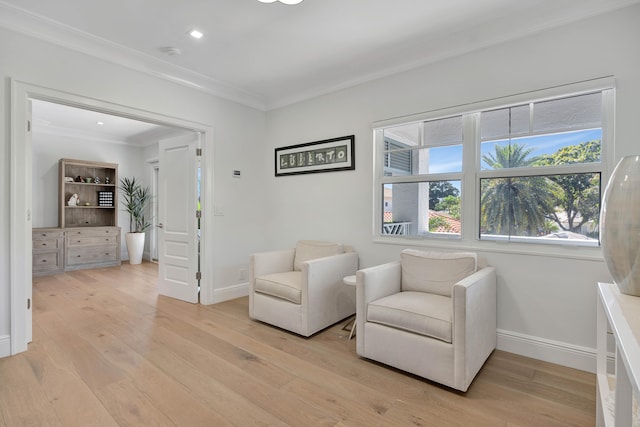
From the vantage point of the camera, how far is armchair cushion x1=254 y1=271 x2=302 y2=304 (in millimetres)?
2848

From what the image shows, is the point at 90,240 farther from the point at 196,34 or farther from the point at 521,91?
the point at 521,91

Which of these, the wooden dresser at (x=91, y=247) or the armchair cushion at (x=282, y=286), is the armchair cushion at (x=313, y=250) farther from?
the wooden dresser at (x=91, y=247)

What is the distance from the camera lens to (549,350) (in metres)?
2.37

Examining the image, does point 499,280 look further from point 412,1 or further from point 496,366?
point 412,1

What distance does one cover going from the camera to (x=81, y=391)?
1.97 meters

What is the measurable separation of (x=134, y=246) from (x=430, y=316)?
609 centimetres

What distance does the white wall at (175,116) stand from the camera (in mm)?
2389

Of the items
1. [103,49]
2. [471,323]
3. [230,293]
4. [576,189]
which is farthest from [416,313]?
[103,49]

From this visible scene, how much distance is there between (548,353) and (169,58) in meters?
4.12

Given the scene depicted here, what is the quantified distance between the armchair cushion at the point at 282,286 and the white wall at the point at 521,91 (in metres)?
0.81

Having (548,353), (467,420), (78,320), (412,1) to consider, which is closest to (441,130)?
(412,1)

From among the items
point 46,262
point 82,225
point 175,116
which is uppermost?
point 175,116

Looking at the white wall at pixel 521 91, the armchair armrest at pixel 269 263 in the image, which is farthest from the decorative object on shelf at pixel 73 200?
the white wall at pixel 521 91

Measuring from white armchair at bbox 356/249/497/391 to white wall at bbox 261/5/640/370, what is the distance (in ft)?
0.81
